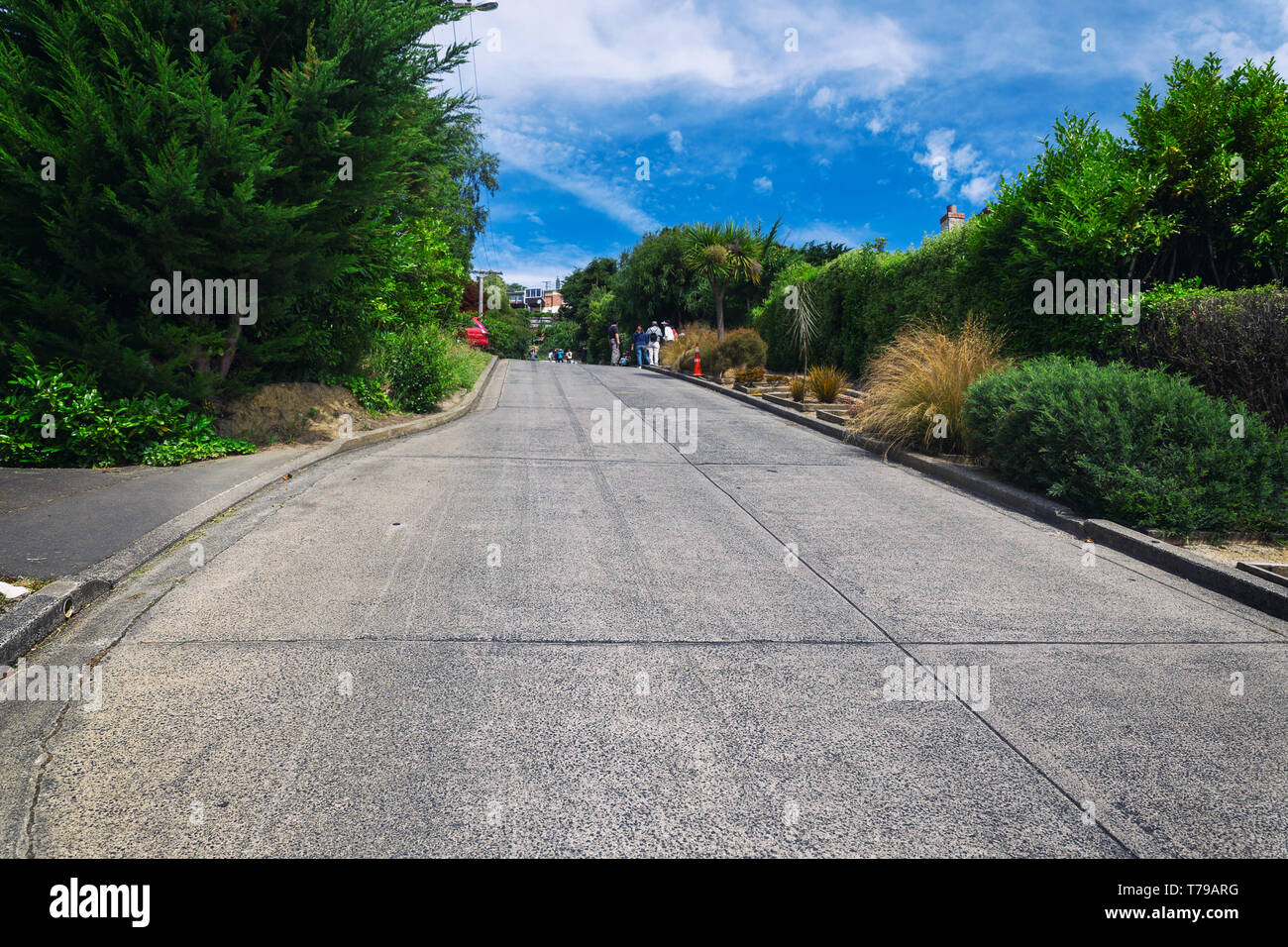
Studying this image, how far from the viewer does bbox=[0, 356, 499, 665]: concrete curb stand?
13.4 ft

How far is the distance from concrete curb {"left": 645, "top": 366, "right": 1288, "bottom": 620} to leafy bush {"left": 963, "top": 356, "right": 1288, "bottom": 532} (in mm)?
219

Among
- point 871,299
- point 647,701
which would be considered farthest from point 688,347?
point 647,701

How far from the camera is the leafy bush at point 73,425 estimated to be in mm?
7945

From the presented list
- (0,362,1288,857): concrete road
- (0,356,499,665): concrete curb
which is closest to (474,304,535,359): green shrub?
(0,356,499,665): concrete curb

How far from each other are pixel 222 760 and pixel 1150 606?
17.2 ft

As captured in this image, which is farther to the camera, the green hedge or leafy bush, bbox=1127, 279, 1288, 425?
the green hedge

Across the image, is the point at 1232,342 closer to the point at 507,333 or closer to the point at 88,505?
the point at 88,505

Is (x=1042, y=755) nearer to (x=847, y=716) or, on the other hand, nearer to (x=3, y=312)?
(x=847, y=716)

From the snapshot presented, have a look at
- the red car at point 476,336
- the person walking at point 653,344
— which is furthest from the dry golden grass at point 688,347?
the red car at point 476,336

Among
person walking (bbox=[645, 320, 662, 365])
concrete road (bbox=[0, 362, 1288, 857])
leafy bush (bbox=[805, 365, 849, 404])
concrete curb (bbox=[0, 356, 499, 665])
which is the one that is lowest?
concrete road (bbox=[0, 362, 1288, 857])

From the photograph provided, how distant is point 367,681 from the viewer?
12.4 ft

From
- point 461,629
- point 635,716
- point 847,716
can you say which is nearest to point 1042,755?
point 847,716

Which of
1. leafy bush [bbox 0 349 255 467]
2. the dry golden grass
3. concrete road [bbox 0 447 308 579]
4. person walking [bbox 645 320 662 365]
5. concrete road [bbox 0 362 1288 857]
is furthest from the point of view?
person walking [bbox 645 320 662 365]

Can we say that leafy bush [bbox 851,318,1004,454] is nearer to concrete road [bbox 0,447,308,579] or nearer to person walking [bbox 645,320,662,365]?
concrete road [bbox 0,447,308,579]
